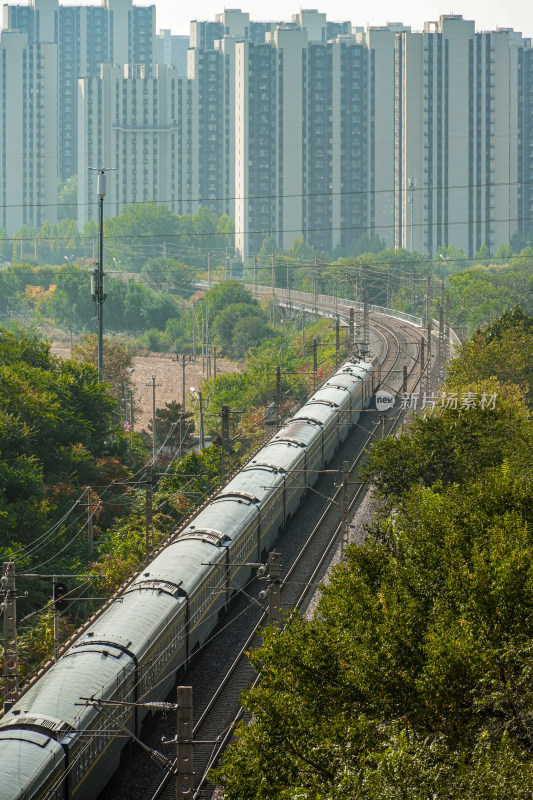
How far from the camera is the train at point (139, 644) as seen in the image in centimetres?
2428

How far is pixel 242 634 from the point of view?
3809cm

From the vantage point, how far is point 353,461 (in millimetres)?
62125

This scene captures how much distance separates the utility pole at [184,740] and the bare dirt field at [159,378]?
7029 cm

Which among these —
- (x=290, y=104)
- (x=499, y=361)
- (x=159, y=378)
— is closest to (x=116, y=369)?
(x=159, y=378)

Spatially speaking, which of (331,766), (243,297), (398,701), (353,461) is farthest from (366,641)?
(243,297)

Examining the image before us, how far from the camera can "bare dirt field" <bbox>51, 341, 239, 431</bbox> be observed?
317 ft

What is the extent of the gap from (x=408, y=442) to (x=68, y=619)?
15.1m

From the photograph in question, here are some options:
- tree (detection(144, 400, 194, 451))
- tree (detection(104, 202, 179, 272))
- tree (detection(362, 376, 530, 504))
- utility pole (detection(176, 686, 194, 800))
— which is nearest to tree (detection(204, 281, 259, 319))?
tree (detection(144, 400, 194, 451))

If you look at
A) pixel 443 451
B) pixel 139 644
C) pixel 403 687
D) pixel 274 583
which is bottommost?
pixel 139 644

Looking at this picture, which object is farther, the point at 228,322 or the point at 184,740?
the point at 228,322

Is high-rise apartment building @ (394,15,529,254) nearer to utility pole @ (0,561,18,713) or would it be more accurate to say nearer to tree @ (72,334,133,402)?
tree @ (72,334,133,402)

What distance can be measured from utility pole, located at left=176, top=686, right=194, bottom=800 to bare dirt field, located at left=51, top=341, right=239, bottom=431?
2767 inches

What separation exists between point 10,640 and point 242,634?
12.0 meters

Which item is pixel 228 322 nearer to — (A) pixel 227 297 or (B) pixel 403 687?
(A) pixel 227 297
